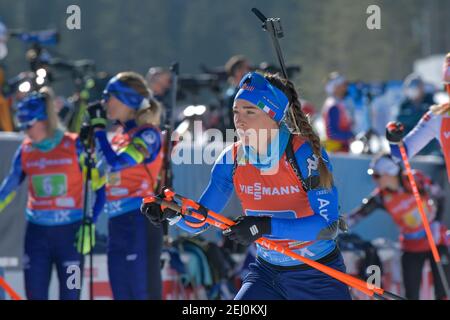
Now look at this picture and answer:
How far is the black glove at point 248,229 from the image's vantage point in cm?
478

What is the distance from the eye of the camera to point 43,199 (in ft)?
23.9

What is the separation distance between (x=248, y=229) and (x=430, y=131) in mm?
2261

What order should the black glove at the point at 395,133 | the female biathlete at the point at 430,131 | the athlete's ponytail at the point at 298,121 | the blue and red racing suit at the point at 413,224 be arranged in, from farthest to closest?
the blue and red racing suit at the point at 413,224, the black glove at the point at 395,133, the female biathlete at the point at 430,131, the athlete's ponytail at the point at 298,121

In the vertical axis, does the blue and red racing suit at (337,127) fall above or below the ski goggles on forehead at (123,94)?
above

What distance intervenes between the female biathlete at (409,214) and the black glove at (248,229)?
4221 millimetres

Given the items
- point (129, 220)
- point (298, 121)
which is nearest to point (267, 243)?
point (298, 121)

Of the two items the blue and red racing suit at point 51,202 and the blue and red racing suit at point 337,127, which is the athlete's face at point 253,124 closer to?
the blue and red racing suit at point 51,202

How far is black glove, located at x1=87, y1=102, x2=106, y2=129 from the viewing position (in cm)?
702

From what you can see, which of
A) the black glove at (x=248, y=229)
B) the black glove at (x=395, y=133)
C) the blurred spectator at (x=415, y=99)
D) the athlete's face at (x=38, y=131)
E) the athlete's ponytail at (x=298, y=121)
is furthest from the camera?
the blurred spectator at (x=415, y=99)

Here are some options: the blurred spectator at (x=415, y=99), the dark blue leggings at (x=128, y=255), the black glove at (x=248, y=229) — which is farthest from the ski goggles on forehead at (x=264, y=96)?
the blurred spectator at (x=415, y=99)

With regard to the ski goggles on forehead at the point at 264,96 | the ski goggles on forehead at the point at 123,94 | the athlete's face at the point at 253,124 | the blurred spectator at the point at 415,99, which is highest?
the blurred spectator at the point at 415,99

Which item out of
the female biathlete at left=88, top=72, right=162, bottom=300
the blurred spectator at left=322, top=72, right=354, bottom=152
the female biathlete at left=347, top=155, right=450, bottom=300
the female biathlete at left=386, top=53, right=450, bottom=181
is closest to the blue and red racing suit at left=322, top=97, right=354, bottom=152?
the blurred spectator at left=322, top=72, right=354, bottom=152

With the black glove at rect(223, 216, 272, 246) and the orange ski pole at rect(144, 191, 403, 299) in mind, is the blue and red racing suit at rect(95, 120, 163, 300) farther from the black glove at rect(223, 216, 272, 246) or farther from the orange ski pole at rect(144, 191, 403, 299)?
the black glove at rect(223, 216, 272, 246)
